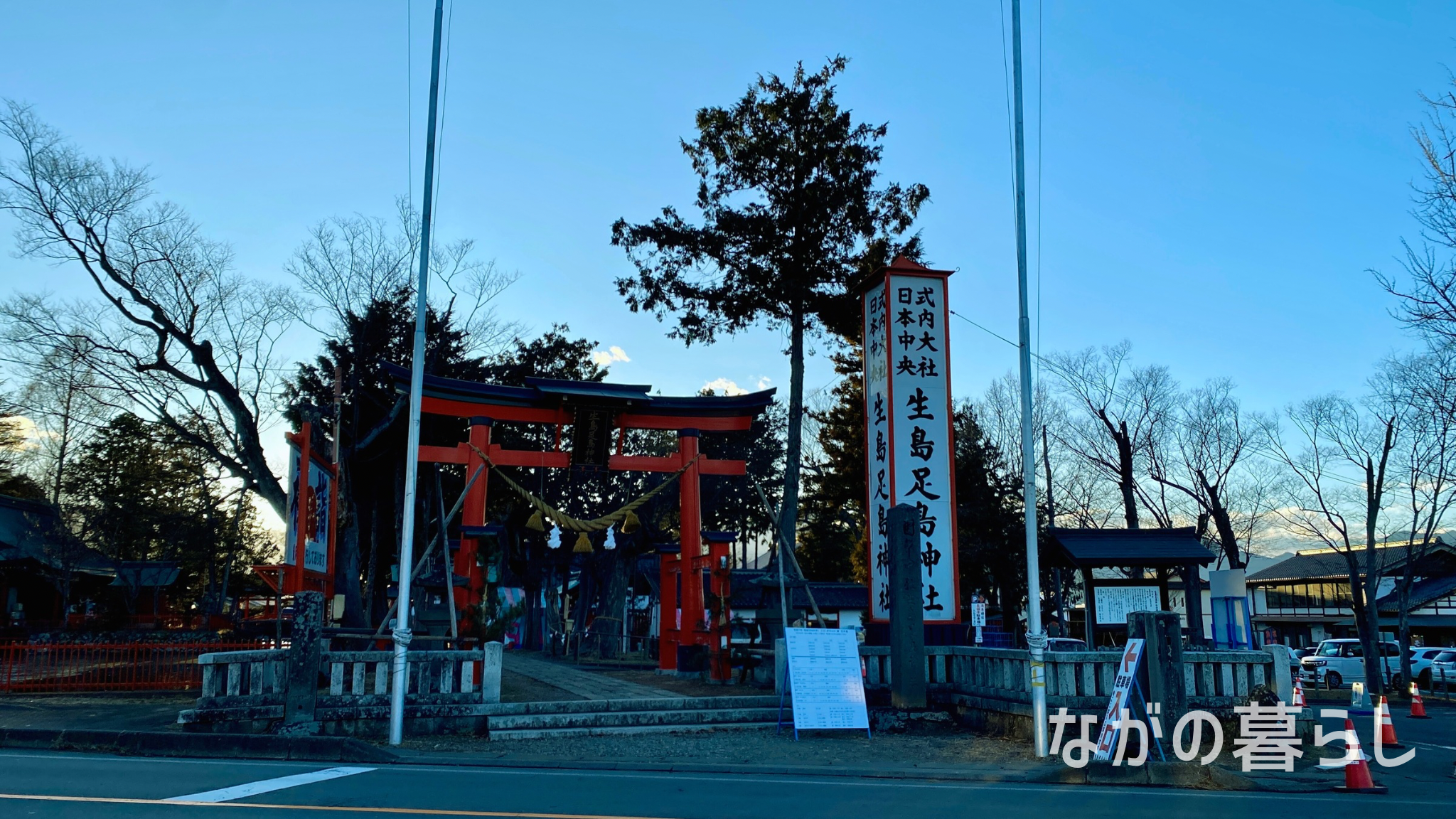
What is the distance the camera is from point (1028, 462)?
12.3 m

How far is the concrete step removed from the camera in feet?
42.4

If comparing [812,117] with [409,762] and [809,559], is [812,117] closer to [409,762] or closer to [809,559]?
[409,762]

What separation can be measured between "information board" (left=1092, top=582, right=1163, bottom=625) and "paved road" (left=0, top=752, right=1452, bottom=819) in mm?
11698

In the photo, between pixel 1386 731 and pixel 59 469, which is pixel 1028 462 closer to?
pixel 1386 731

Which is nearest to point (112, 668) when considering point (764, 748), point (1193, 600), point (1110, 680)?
point (764, 748)

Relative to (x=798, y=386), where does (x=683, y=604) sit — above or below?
below

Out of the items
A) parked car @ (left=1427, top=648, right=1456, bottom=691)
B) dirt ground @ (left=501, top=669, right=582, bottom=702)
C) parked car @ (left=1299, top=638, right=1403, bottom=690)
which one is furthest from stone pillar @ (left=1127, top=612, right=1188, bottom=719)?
parked car @ (left=1299, top=638, right=1403, bottom=690)

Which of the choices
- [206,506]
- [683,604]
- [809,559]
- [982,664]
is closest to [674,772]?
[982,664]

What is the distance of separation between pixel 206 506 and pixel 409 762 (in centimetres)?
2593

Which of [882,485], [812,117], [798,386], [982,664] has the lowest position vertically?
[982,664]

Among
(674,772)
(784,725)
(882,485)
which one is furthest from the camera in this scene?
(882,485)

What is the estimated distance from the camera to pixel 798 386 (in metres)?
25.5

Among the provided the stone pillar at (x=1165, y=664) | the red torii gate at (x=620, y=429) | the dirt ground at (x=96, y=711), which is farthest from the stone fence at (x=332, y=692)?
the stone pillar at (x=1165, y=664)

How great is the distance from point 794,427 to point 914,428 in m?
8.81
